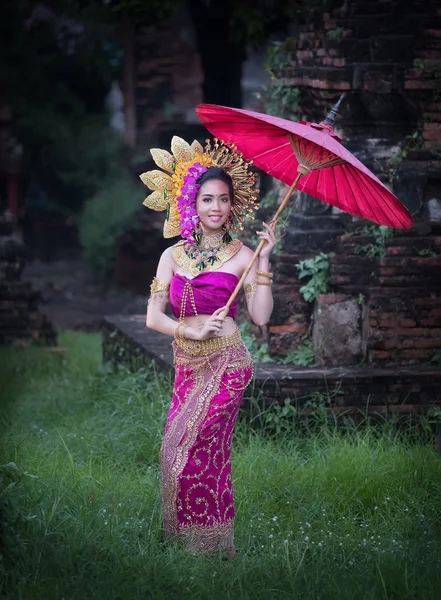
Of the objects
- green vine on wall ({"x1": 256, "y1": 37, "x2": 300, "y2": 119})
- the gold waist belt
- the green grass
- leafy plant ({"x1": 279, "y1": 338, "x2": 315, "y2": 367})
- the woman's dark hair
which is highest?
green vine on wall ({"x1": 256, "y1": 37, "x2": 300, "y2": 119})

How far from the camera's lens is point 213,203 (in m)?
5.19

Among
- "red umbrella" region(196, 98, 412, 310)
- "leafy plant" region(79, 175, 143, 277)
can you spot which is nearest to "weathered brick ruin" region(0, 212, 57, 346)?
"leafy plant" region(79, 175, 143, 277)

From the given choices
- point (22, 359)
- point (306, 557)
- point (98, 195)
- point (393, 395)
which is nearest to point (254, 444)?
point (393, 395)

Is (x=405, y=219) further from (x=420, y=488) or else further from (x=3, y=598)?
(x=3, y=598)

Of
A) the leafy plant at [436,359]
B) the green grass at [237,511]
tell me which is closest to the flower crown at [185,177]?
the green grass at [237,511]

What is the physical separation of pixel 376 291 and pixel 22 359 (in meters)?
4.16

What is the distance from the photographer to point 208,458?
16.8 ft

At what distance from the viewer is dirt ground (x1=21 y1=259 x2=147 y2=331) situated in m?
14.3

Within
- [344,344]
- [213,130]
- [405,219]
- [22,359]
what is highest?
[213,130]

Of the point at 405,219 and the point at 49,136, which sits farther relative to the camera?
the point at 49,136

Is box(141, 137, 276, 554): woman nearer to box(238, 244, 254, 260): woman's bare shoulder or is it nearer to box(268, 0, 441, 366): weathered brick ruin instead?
box(238, 244, 254, 260): woman's bare shoulder

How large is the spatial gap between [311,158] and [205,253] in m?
0.61

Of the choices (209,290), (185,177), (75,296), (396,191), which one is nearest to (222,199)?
(185,177)

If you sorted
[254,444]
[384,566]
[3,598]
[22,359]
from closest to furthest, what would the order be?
[3,598]
[384,566]
[254,444]
[22,359]
